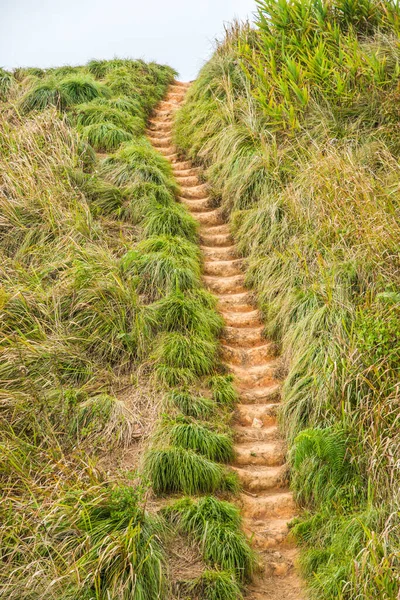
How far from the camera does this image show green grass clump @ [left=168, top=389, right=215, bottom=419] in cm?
624

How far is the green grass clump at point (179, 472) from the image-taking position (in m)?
5.51

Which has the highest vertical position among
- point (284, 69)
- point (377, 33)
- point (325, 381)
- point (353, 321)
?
point (377, 33)

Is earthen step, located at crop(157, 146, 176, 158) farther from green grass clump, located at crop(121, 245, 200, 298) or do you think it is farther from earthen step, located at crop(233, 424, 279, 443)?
earthen step, located at crop(233, 424, 279, 443)

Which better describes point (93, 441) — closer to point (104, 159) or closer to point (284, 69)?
point (104, 159)

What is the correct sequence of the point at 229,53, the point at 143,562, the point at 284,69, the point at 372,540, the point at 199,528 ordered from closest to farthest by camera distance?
the point at 372,540
the point at 143,562
the point at 199,528
the point at 284,69
the point at 229,53

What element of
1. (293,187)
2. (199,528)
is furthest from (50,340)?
(293,187)

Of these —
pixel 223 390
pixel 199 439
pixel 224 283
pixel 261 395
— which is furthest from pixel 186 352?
pixel 224 283

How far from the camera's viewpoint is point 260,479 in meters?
6.01

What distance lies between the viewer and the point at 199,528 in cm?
509

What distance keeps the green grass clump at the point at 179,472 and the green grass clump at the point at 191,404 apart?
0.61 metres

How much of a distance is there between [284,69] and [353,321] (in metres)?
5.62

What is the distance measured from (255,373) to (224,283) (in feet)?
5.77

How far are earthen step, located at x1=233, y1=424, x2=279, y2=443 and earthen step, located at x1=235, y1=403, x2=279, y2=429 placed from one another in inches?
2.2

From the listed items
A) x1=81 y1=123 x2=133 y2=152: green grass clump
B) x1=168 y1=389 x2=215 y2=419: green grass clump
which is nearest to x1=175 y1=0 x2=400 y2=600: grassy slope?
x1=168 y1=389 x2=215 y2=419: green grass clump
